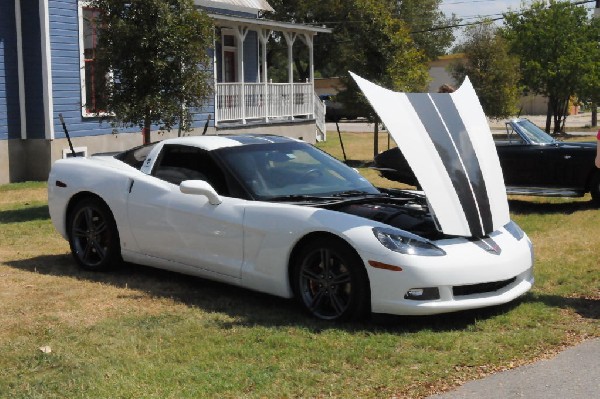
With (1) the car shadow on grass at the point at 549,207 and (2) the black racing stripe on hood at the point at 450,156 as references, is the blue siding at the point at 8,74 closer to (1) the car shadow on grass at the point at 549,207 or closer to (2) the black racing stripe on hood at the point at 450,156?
(1) the car shadow on grass at the point at 549,207

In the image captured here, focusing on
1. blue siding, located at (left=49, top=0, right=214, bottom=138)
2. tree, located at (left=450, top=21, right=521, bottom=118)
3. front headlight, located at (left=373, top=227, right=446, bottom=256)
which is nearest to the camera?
front headlight, located at (left=373, top=227, right=446, bottom=256)

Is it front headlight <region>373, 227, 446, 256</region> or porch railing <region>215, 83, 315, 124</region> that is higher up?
porch railing <region>215, 83, 315, 124</region>

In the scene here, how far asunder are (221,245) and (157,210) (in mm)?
845

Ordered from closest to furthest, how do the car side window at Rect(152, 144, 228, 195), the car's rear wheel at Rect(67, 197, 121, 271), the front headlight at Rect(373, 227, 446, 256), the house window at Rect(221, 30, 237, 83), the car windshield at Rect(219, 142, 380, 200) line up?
the front headlight at Rect(373, 227, 446, 256), the car windshield at Rect(219, 142, 380, 200), the car side window at Rect(152, 144, 228, 195), the car's rear wheel at Rect(67, 197, 121, 271), the house window at Rect(221, 30, 237, 83)

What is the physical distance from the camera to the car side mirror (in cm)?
689

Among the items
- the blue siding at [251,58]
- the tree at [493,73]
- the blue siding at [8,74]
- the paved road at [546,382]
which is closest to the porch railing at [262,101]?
the blue siding at [251,58]

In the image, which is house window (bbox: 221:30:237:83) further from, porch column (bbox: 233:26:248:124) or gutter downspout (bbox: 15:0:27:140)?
gutter downspout (bbox: 15:0:27:140)

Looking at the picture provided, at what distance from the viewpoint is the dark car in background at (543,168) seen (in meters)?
12.8

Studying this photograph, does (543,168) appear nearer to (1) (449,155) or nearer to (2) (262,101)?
(1) (449,155)

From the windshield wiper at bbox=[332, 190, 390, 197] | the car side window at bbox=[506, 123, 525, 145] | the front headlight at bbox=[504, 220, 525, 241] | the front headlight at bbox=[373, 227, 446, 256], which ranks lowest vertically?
the front headlight at bbox=[504, 220, 525, 241]

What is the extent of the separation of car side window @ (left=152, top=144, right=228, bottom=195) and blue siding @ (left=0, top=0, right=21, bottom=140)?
31.3ft

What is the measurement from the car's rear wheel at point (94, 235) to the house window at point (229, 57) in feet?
55.3

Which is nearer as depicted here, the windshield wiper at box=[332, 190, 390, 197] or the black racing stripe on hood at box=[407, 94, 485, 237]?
the black racing stripe on hood at box=[407, 94, 485, 237]

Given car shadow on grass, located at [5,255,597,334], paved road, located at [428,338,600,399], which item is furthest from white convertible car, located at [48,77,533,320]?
paved road, located at [428,338,600,399]
